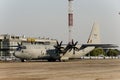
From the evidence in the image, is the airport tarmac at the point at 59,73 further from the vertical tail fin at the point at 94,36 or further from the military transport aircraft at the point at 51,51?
the vertical tail fin at the point at 94,36

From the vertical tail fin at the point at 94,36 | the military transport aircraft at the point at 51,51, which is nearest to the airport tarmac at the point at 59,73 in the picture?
the military transport aircraft at the point at 51,51

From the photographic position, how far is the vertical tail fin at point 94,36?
3319 inches

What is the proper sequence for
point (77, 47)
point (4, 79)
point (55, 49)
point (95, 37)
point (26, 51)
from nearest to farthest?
point (4, 79) < point (26, 51) < point (55, 49) < point (77, 47) < point (95, 37)

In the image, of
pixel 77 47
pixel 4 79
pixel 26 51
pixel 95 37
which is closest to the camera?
pixel 4 79

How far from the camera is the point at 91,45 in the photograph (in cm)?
7944

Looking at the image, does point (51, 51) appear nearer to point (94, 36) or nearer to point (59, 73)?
point (94, 36)

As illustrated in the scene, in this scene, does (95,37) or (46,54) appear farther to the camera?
(95,37)

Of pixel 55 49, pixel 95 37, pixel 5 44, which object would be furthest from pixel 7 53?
pixel 55 49

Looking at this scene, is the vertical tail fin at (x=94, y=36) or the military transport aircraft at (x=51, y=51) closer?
the military transport aircraft at (x=51, y=51)

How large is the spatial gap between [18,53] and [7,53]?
7975cm

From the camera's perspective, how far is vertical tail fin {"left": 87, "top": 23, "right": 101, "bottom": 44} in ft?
277

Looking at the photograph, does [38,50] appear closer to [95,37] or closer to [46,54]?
[46,54]

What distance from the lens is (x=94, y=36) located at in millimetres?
85688

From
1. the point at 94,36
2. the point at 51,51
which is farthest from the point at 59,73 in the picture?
the point at 94,36
